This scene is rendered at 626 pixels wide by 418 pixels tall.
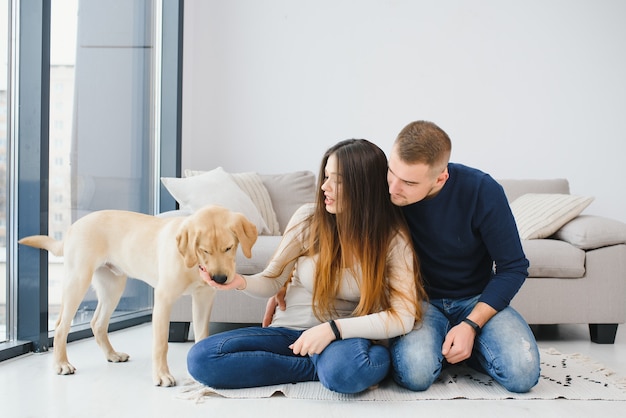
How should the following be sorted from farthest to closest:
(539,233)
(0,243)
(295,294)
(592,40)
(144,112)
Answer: (592,40), (144,112), (539,233), (0,243), (295,294)

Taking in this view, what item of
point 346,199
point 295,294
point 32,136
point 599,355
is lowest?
point 599,355

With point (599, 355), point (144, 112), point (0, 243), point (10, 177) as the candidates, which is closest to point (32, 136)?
point (10, 177)

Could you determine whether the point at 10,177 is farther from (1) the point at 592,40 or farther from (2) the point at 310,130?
(1) the point at 592,40

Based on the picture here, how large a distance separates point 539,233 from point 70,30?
7.70 feet

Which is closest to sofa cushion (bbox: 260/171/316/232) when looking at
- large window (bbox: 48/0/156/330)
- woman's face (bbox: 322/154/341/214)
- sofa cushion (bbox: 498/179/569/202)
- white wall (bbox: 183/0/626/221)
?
white wall (bbox: 183/0/626/221)

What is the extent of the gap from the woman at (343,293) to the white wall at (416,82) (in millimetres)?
2114

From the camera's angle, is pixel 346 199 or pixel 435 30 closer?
pixel 346 199

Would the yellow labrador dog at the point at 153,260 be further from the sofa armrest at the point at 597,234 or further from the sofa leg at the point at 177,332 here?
the sofa armrest at the point at 597,234

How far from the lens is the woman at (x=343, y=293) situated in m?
1.91

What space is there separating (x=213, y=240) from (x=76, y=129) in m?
1.43

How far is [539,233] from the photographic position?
3104mm

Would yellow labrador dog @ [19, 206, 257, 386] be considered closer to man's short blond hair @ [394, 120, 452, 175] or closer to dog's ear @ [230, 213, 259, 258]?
dog's ear @ [230, 213, 259, 258]

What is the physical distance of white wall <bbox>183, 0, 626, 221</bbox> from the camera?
13.2ft

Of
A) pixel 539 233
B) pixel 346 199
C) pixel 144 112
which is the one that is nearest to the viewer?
pixel 346 199
